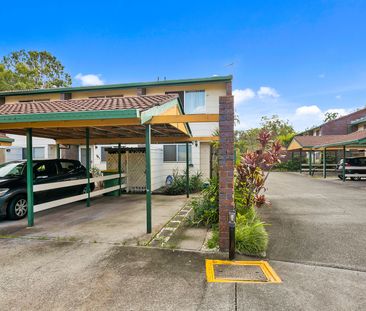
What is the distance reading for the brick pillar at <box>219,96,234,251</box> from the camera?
4324 millimetres

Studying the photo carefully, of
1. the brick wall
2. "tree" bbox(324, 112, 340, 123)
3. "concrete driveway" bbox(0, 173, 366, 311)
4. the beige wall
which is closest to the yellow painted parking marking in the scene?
"concrete driveway" bbox(0, 173, 366, 311)

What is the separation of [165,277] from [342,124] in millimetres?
33652

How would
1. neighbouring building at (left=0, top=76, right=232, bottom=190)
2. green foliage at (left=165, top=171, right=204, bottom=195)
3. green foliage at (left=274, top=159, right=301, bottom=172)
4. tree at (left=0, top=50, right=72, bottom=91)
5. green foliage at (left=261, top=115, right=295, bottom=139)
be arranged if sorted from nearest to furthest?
green foliage at (left=165, top=171, right=204, bottom=195), neighbouring building at (left=0, top=76, right=232, bottom=190), green foliage at (left=274, top=159, right=301, bottom=172), tree at (left=0, top=50, right=72, bottom=91), green foliage at (left=261, top=115, right=295, bottom=139)

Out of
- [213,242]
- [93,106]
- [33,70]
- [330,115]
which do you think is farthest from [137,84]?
[330,115]

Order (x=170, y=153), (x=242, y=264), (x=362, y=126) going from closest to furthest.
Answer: (x=242, y=264) → (x=170, y=153) → (x=362, y=126)

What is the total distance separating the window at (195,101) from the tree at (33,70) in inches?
947

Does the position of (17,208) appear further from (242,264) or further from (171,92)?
(171,92)

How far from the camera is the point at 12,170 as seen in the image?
7305mm

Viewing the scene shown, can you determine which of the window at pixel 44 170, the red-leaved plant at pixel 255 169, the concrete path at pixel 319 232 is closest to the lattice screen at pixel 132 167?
the window at pixel 44 170

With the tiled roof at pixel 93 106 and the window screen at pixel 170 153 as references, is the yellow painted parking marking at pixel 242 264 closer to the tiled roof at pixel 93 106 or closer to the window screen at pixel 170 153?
the tiled roof at pixel 93 106

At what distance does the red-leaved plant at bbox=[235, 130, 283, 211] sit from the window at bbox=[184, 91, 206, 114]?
7.32 metres

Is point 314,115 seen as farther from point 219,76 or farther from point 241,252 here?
point 241,252

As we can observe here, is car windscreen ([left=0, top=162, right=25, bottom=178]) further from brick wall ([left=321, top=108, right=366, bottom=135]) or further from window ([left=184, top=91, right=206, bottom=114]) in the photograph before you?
brick wall ([left=321, top=108, right=366, bottom=135])

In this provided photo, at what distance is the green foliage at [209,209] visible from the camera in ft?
19.5
